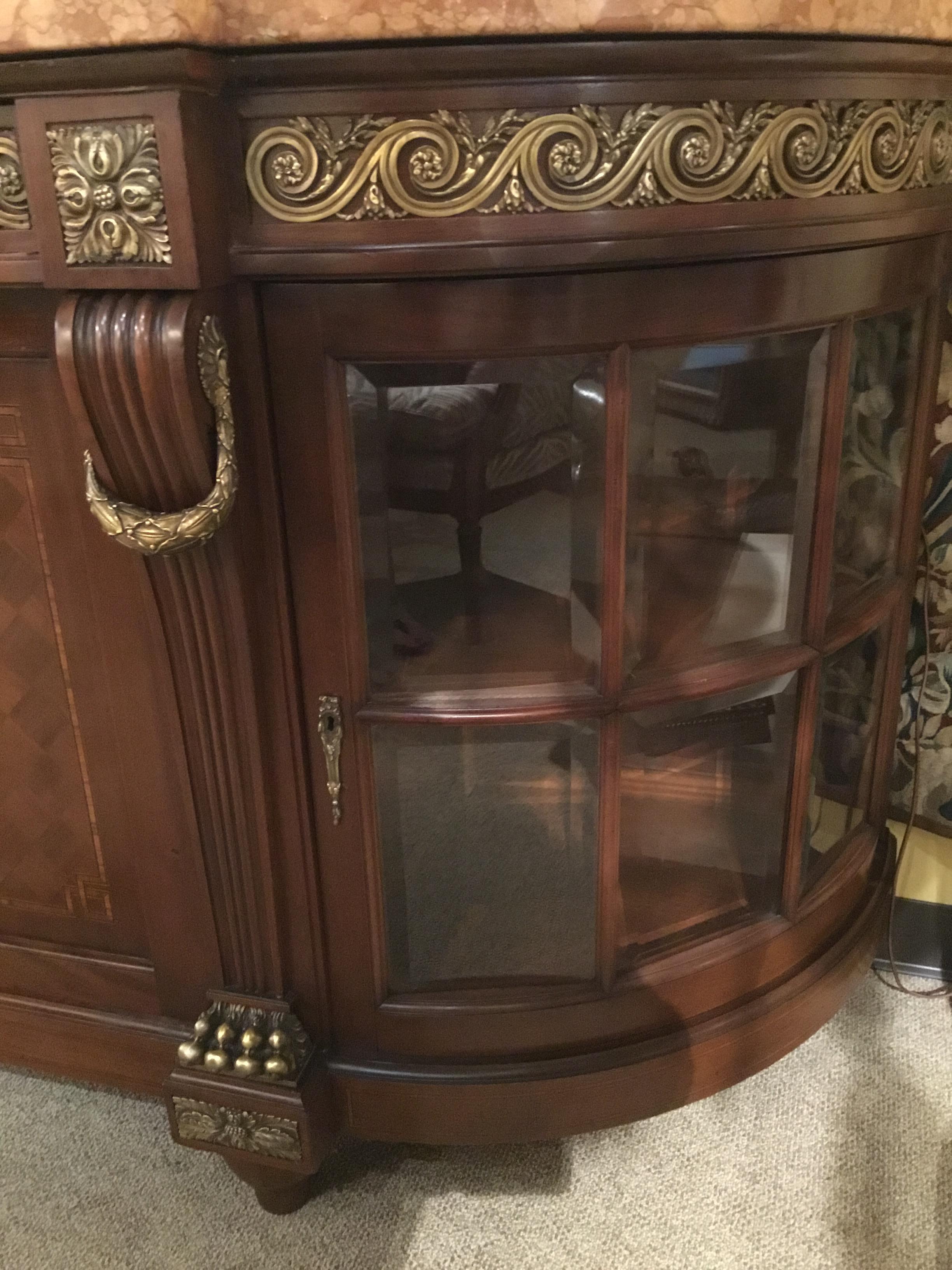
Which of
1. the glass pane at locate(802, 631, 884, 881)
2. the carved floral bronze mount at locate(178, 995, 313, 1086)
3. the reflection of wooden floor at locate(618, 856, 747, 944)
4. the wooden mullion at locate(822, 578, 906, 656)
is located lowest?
the carved floral bronze mount at locate(178, 995, 313, 1086)

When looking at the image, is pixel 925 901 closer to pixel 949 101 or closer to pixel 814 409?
pixel 814 409

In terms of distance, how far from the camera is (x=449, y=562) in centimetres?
77

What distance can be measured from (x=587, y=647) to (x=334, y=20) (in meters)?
0.43

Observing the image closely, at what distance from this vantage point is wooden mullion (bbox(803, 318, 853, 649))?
77 cm

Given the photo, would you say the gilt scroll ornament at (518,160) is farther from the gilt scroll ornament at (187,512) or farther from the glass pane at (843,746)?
the glass pane at (843,746)

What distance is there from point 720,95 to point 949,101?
0.24 metres

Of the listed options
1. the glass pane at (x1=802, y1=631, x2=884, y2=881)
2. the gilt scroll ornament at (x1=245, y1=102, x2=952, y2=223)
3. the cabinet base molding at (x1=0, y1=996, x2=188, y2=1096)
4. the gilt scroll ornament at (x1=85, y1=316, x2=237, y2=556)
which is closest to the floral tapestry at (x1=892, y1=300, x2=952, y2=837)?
the glass pane at (x1=802, y1=631, x2=884, y2=881)

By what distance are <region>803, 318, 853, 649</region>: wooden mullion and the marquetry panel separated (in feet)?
1.92

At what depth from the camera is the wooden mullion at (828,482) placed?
2.53 ft

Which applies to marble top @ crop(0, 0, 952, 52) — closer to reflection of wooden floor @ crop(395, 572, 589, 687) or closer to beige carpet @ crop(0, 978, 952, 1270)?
reflection of wooden floor @ crop(395, 572, 589, 687)

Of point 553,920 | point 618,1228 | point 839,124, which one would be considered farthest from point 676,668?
point 618,1228

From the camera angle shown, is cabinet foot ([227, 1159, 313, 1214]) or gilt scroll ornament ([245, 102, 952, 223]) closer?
gilt scroll ornament ([245, 102, 952, 223])

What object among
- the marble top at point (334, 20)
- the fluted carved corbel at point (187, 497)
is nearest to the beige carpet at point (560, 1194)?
the fluted carved corbel at point (187, 497)

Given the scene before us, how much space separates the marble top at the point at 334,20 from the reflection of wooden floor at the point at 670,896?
599mm
